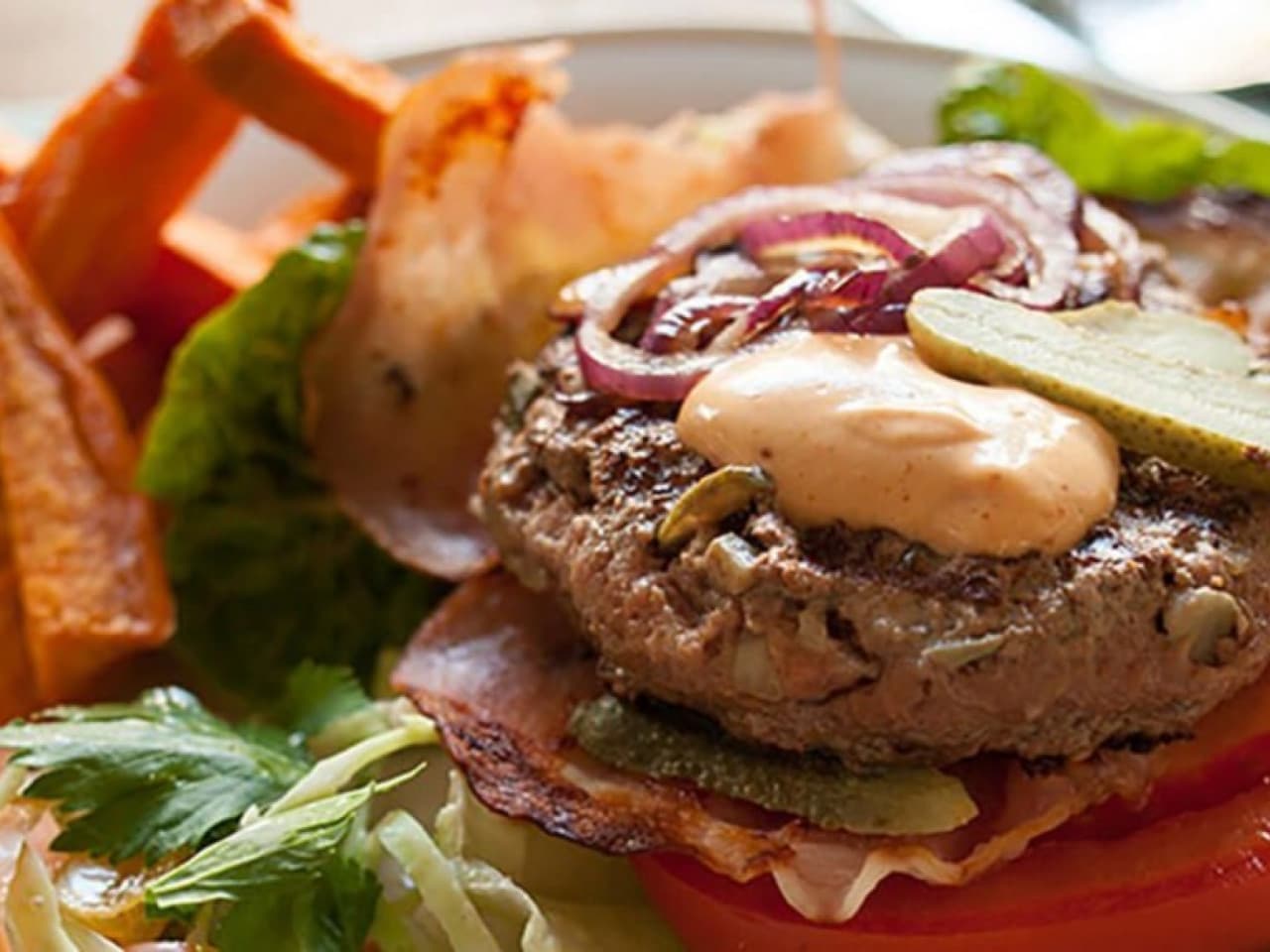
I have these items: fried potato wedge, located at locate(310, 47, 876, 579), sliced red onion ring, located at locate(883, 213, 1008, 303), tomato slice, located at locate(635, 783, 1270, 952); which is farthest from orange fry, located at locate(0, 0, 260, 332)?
tomato slice, located at locate(635, 783, 1270, 952)

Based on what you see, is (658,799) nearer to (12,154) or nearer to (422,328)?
(422,328)

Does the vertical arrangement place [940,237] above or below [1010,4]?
above

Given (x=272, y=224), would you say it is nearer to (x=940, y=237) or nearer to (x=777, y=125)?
(x=777, y=125)

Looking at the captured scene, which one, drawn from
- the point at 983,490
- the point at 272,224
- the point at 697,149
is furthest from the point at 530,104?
the point at 983,490

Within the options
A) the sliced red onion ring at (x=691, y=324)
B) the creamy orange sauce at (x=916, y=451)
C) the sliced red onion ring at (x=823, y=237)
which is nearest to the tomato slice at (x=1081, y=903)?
the creamy orange sauce at (x=916, y=451)

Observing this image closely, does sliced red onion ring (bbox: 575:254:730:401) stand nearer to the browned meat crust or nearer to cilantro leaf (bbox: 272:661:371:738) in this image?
the browned meat crust

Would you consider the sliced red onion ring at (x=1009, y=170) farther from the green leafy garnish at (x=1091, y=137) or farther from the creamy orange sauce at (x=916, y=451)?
the green leafy garnish at (x=1091, y=137)

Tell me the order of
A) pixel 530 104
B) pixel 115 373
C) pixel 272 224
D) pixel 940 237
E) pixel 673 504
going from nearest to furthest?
1. pixel 673 504
2. pixel 940 237
3. pixel 530 104
4. pixel 115 373
5. pixel 272 224

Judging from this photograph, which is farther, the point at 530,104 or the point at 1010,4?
the point at 1010,4
